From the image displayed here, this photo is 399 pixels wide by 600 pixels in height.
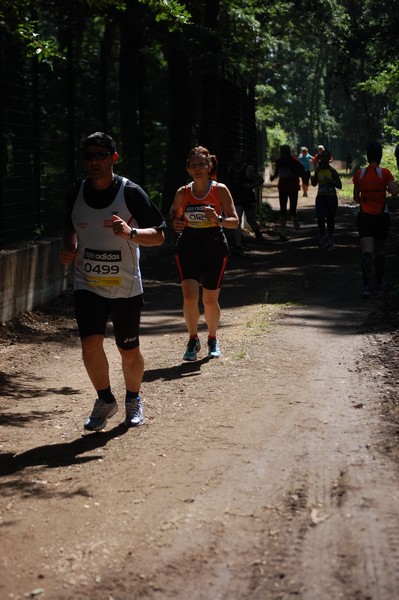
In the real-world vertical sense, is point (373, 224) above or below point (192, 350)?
above

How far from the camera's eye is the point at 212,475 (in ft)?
19.6

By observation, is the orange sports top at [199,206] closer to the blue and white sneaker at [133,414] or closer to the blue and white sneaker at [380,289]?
the blue and white sneaker at [133,414]

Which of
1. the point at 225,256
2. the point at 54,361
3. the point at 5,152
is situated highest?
the point at 5,152

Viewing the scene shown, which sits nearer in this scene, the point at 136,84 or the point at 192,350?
the point at 192,350

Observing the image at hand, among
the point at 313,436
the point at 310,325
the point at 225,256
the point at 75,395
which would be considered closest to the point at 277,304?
the point at 310,325

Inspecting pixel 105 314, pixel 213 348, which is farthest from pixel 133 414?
pixel 213 348

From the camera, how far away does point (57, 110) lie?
14727mm

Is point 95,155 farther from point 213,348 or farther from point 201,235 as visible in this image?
point 213,348

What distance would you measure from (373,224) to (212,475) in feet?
26.5

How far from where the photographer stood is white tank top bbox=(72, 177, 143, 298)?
686 cm

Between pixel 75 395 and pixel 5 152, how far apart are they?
4.66 meters

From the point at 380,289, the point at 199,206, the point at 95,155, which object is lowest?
the point at 380,289

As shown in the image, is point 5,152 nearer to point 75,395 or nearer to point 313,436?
point 75,395

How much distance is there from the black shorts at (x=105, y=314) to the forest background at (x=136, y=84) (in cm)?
371
